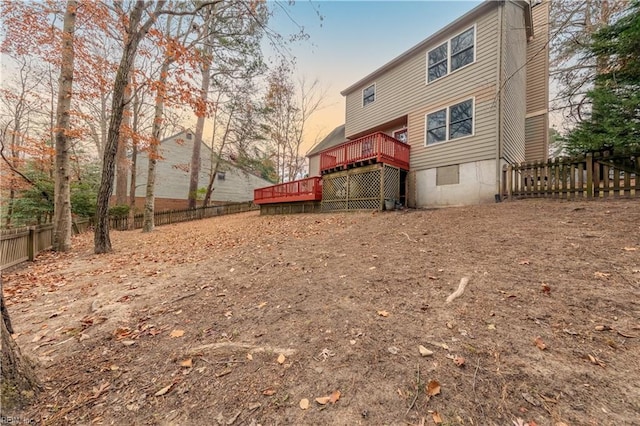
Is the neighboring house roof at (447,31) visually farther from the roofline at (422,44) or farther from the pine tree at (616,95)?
the pine tree at (616,95)

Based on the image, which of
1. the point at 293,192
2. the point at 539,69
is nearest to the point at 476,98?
the point at 539,69

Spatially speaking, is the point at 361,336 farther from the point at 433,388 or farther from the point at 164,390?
the point at 164,390

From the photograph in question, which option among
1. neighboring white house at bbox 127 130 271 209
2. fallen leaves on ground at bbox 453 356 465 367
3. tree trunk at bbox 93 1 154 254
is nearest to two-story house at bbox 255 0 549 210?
tree trunk at bbox 93 1 154 254

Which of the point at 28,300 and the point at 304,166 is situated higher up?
the point at 304,166

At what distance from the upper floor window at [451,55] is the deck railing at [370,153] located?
3.14 meters

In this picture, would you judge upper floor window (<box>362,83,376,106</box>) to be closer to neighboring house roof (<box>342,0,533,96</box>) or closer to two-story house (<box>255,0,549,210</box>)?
two-story house (<box>255,0,549,210</box>)

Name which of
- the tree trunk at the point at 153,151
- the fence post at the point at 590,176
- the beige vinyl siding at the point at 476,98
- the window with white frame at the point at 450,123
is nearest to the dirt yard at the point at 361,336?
the fence post at the point at 590,176

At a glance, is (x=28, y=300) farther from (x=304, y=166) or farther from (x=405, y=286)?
(x=304, y=166)

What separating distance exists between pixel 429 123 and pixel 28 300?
12.3 meters

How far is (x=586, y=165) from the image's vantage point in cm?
658

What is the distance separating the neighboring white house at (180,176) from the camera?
20.9 metres

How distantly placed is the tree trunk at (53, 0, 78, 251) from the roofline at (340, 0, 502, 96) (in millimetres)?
10977

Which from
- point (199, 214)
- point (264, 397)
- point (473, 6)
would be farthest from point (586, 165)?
point (199, 214)

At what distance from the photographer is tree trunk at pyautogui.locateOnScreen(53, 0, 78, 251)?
23.5 feet
